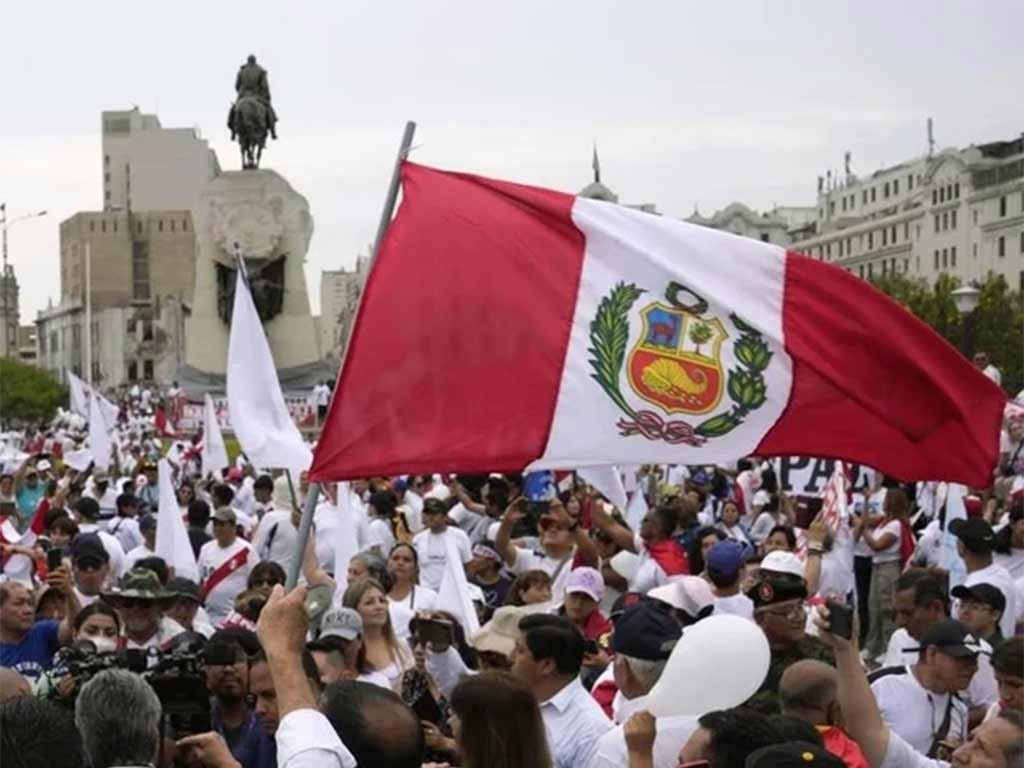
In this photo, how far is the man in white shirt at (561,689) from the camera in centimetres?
552

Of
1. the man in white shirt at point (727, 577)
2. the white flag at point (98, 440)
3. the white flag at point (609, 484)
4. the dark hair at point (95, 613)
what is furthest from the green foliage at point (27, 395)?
the dark hair at point (95, 613)

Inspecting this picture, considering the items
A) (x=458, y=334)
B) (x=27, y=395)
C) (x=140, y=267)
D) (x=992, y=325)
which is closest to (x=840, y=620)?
(x=458, y=334)

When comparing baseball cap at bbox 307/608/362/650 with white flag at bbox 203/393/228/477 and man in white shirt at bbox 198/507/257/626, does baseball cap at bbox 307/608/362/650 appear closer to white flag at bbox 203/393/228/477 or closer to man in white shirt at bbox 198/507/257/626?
man in white shirt at bbox 198/507/257/626

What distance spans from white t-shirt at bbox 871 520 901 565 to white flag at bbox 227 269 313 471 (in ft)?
16.5

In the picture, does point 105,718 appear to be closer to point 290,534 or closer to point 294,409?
point 290,534

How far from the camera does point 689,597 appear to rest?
24.3ft

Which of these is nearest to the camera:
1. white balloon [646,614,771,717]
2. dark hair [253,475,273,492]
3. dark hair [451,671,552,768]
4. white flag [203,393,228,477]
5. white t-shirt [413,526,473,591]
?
dark hair [451,671,552,768]

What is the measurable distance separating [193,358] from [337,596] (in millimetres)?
36337

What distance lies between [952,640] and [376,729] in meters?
2.63

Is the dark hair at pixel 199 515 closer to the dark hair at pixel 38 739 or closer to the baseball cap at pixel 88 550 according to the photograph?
the baseball cap at pixel 88 550

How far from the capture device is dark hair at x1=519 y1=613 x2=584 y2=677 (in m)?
5.61

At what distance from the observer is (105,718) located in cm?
416

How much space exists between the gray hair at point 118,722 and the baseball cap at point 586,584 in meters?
3.96

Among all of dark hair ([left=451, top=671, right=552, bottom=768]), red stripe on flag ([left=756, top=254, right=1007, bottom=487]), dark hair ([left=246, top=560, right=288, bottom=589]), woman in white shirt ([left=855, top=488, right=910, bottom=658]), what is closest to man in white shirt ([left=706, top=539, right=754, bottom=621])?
red stripe on flag ([left=756, top=254, right=1007, bottom=487])
